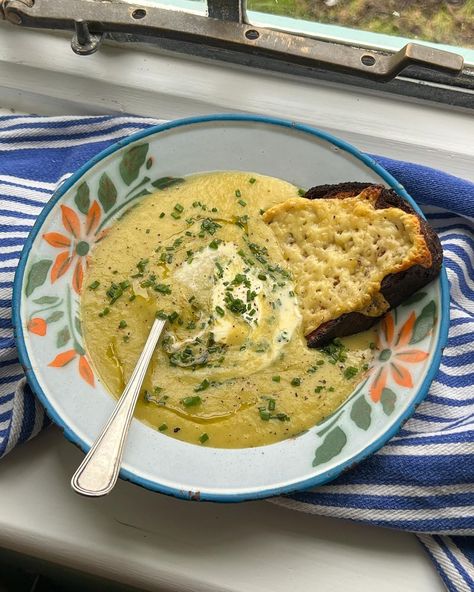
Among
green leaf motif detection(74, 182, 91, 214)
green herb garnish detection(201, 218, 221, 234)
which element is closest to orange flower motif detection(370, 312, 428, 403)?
green herb garnish detection(201, 218, 221, 234)

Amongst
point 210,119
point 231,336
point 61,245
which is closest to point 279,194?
point 210,119

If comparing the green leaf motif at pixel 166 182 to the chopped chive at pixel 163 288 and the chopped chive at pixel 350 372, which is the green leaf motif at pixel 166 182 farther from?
the chopped chive at pixel 350 372

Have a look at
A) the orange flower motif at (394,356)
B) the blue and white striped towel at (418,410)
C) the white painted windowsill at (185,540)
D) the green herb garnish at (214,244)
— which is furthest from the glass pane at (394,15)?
the white painted windowsill at (185,540)

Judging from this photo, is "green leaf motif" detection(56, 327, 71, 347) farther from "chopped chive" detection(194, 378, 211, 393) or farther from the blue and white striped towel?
"chopped chive" detection(194, 378, 211, 393)

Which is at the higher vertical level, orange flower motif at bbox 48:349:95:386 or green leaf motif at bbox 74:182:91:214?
green leaf motif at bbox 74:182:91:214

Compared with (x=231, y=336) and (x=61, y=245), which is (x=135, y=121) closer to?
(x=61, y=245)

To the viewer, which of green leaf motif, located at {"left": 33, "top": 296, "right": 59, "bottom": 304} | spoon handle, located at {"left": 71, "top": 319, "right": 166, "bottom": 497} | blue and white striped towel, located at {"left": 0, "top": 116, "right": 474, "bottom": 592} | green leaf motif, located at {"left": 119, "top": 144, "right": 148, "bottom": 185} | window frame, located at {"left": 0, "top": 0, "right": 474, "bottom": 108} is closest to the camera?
spoon handle, located at {"left": 71, "top": 319, "right": 166, "bottom": 497}
